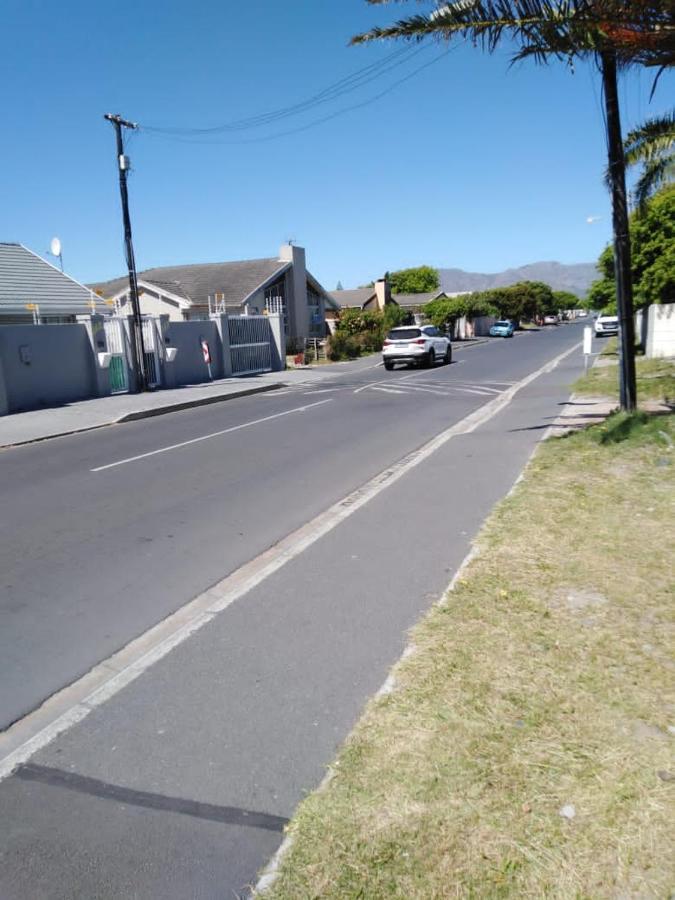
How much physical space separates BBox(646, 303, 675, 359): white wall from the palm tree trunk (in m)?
13.4

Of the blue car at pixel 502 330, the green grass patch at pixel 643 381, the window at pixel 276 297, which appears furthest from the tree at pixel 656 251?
the blue car at pixel 502 330

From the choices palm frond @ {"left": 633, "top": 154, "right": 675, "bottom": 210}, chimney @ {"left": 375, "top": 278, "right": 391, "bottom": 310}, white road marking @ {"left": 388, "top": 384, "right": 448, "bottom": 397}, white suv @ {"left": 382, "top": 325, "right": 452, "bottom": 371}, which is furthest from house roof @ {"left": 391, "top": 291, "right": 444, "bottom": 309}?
palm frond @ {"left": 633, "top": 154, "right": 675, "bottom": 210}

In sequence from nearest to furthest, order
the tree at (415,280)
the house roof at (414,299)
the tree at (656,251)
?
the tree at (656,251) → the house roof at (414,299) → the tree at (415,280)

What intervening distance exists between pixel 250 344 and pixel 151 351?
21.1 feet

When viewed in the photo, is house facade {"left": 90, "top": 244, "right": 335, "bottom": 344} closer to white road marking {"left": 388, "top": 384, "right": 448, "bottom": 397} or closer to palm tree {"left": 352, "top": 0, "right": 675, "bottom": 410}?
white road marking {"left": 388, "top": 384, "right": 448, "bottom": 397}

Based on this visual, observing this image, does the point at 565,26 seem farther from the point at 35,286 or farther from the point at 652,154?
the point at 35,286

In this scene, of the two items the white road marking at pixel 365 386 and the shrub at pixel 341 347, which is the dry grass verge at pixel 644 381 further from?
the shrub at pixel 341 347

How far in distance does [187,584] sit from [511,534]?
2.61 m

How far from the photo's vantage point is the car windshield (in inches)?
1078

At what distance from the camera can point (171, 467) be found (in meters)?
10.2

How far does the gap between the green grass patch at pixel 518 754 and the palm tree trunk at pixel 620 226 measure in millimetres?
5819

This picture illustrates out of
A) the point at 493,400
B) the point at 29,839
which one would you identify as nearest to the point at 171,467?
the point at 29,839

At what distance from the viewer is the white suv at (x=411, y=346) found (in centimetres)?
2712

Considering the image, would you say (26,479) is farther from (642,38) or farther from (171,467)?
(642,38)
